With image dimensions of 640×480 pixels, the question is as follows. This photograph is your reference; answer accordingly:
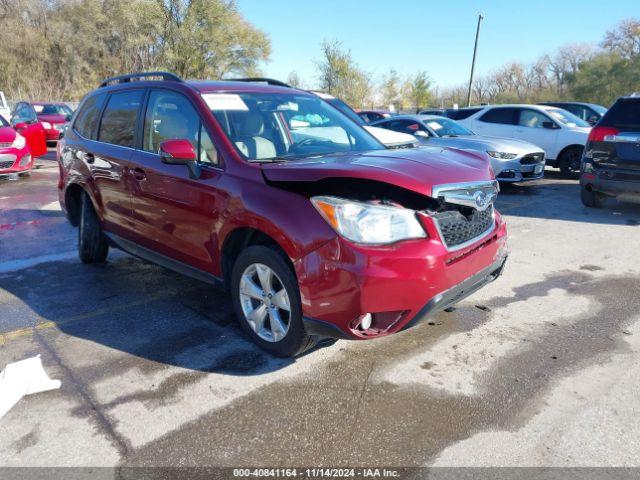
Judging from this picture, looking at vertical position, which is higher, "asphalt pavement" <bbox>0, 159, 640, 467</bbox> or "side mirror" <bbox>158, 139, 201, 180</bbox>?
"side mirror" <bbox>158, 139, 201, 180</bbox>

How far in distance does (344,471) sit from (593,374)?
1.81m

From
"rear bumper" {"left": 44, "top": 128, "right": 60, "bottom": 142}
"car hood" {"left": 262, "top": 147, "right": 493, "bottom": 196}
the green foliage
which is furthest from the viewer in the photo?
the green foliage

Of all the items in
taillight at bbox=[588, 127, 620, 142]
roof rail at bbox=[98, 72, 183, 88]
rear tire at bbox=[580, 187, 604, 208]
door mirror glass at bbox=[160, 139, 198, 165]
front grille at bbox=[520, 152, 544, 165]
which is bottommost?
rear tire at bbox=[580, 187, 604, 208]

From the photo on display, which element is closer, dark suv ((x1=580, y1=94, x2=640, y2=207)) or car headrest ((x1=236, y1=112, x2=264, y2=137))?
car headrest ((x1=236, y1=112, x2=264, y2=137))

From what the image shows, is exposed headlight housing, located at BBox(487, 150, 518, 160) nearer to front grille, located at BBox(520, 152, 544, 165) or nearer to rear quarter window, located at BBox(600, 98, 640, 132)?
front grille, located at BBox(520, 152, 544, 165)

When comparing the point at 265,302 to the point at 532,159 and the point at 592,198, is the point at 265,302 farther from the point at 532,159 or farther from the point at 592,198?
the point at 532,159

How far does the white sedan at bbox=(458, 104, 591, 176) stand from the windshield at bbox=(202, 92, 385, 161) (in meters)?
8.92

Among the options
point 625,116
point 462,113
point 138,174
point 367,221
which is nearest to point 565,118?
point 462,113

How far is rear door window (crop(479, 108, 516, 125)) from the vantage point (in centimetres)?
1235

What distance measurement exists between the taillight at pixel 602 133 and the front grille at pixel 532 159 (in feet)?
6.67

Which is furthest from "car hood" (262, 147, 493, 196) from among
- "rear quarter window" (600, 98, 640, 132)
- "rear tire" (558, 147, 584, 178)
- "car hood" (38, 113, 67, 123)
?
"car hood" (38, 113, 67, 123)

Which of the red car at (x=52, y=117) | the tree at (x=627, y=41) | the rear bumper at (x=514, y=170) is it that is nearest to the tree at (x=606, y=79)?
the tree at (x=627, y=41)

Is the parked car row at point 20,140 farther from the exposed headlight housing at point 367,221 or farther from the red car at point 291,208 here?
the exposed headlight housing at point 367,221

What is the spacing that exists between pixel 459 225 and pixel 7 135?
10746mm
